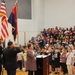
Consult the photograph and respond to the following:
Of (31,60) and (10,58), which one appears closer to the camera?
(10,58)

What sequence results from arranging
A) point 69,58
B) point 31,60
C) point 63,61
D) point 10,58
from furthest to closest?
1. point 63,61
2. point 69,58
3. point 31,60
4. point 10,58

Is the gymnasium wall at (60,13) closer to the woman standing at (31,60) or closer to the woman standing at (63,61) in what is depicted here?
the woman standing at (63,61)

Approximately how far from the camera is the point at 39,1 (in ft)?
76.4

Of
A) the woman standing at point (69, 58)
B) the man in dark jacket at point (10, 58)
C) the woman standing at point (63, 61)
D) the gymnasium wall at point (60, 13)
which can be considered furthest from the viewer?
the gymnasium wall at point (60, 13)

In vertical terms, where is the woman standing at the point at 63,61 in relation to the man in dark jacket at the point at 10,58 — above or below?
below

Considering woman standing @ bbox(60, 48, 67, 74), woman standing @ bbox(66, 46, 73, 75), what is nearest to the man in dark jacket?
woman standing @ bbox(66, 46, 73, 75)

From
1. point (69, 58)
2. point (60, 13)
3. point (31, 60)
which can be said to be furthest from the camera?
point (60, 13)

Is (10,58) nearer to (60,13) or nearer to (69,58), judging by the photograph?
(69,58)

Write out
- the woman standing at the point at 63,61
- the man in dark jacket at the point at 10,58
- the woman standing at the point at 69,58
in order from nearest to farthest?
1. the man in dark jacket at the point at 10,58
2. the woman standing at the point at 69,58
3. the woman standing at the point at 63,61

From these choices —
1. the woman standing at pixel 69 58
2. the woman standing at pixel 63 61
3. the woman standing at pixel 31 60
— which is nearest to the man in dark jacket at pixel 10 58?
the woman standing at pixel 31 60

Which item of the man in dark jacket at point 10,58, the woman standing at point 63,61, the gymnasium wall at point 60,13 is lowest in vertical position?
the woman standing at point 63,61

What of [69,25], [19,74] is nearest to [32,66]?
[19,74]

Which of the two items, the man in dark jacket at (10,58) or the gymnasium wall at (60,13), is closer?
the man in dark jacket at (10,58)

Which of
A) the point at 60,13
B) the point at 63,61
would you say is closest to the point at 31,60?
the point at 63,61
